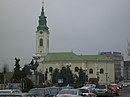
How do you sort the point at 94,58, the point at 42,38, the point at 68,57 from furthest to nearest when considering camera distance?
1. the point at 94,58
2. the point at 68,57
3. the point at 42,38

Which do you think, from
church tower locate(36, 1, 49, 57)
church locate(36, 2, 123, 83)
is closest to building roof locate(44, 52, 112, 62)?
church locate(36, 2, 123, 83)

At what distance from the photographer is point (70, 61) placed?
182 metres

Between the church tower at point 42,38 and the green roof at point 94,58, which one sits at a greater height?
the church tower at point 42,38

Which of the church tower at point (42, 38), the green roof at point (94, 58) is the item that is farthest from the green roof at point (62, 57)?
the green roof at point (94, 58)

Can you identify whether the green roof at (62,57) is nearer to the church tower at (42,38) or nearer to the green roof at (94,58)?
the church tower at (42,38)

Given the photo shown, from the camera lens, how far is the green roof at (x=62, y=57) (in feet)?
595

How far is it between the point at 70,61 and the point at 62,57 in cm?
426

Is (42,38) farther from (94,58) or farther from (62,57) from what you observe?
(94,58)

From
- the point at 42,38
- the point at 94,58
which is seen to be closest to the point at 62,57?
the point at 42,38

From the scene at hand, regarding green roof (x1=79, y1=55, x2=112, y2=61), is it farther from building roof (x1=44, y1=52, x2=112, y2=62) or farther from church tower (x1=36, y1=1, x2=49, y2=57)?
church tower (x1=36, y1=1, x2=49, y2=57)

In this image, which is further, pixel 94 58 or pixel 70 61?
pixel 94 58

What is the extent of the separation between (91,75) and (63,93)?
159m

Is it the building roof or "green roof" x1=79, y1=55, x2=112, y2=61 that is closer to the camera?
the building roof

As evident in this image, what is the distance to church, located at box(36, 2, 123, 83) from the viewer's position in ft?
573
